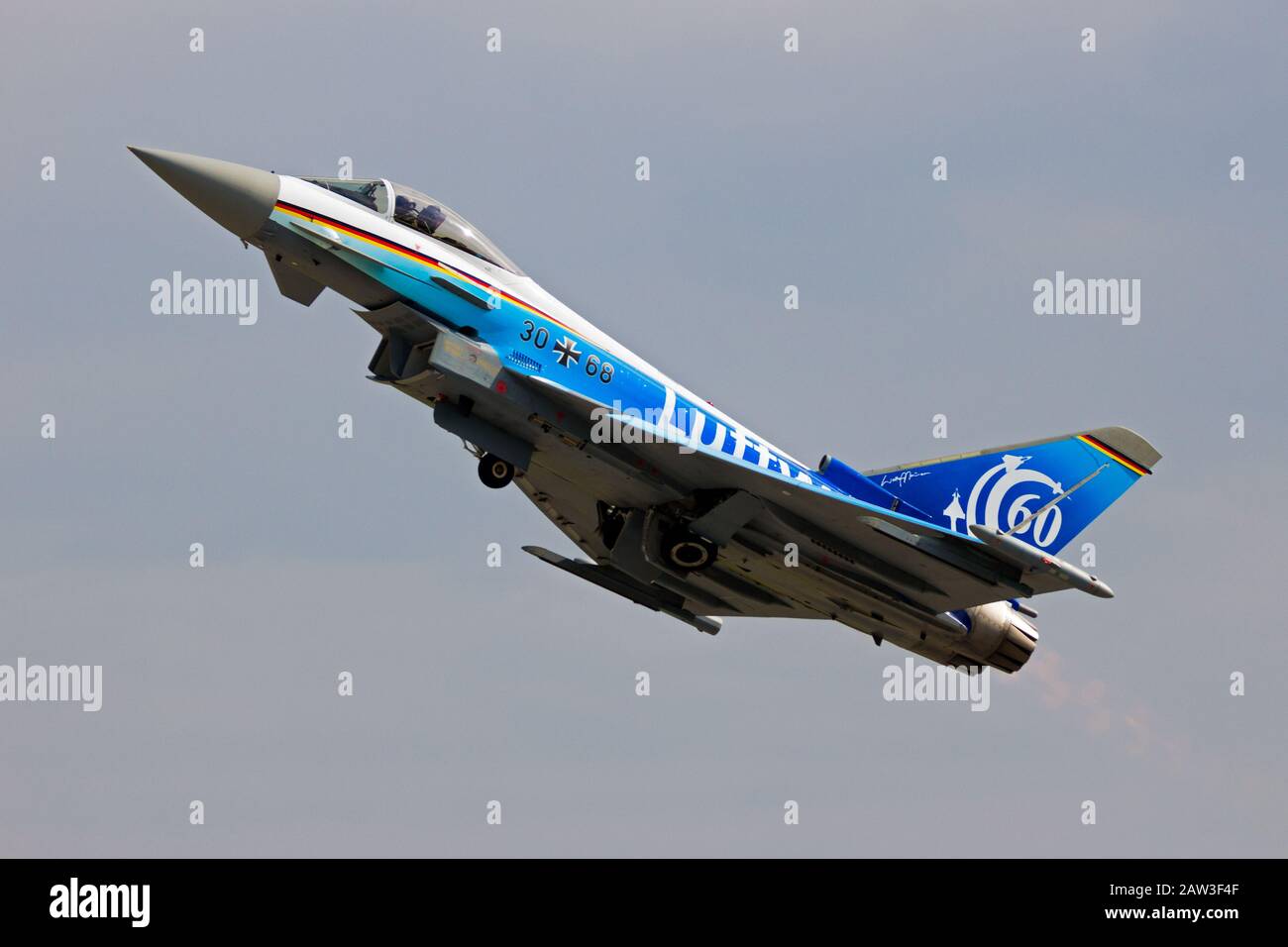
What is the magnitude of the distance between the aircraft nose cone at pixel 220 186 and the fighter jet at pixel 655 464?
0.03m

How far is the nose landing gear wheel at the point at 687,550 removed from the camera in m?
25.8

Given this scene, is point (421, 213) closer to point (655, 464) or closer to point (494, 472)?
point (494, 472)

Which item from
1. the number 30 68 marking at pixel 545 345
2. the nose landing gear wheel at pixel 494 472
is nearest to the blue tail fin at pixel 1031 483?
the number 30 68 marking at pixel 545 345

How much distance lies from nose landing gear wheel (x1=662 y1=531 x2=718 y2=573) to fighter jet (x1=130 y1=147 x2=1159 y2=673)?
1.0 inches

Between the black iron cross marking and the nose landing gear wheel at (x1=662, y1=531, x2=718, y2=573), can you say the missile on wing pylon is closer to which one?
the nose landing gear wheel at (x1=662, y1=531, x2=718, y2=573)

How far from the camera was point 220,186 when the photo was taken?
22578mm

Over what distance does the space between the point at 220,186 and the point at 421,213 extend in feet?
8.99

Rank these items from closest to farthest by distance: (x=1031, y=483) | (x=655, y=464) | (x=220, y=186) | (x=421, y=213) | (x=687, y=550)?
(x=220, y=186) → (x=421, y=213) → (x=655, y=464) → (x=687, y=550) → (x=1031, y=483)

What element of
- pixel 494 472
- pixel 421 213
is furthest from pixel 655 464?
pixel 421 213

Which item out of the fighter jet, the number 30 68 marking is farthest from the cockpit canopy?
the number 30 68 marking

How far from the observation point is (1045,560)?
25.1 meters

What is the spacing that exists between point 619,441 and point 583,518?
4313 mm
